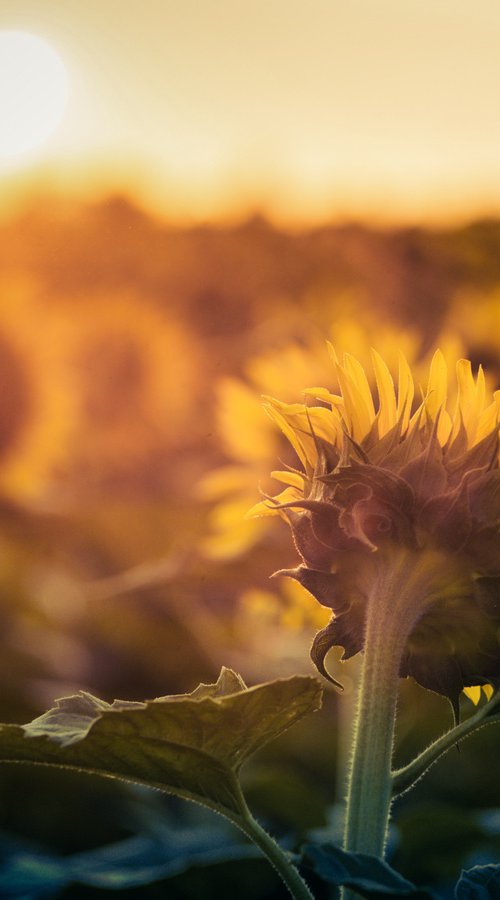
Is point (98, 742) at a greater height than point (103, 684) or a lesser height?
lesser

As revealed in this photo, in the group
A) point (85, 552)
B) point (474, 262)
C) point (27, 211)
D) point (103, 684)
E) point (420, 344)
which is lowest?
point (103, 684)

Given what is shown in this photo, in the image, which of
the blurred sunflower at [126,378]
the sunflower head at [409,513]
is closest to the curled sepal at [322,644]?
the sunflower head at [409,513]

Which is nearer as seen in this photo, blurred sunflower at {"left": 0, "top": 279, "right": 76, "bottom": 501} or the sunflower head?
the sunflower head

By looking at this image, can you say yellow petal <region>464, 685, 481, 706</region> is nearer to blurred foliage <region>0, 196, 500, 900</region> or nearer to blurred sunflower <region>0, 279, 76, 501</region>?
blurred foliage <region>0, 196, 500, 900</region>

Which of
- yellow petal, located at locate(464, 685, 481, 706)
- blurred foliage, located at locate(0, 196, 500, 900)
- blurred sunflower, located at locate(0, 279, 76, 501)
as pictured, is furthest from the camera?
blurred sunflower, located at locate(0, 279, 76, 501)

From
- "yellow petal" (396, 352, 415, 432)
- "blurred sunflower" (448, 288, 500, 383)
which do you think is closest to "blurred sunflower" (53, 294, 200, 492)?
"blurred sunflower" (448, 288, 500, 383)

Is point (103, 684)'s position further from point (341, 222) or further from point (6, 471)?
point (341, 222)

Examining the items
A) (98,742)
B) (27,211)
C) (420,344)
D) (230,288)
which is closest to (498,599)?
(98,742)

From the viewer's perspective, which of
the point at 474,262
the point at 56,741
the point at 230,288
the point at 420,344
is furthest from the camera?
the point at 230,288
